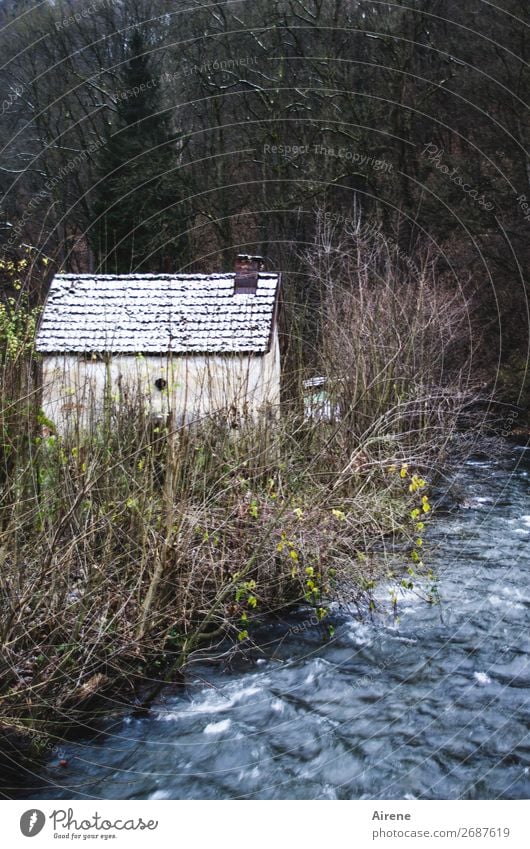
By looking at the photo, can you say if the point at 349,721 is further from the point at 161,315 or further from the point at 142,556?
the point at 161,315

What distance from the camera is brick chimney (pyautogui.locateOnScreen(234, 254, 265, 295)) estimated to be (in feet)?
58.7

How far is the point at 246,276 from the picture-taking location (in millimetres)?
17938

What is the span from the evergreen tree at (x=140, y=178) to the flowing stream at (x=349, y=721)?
1407 cm

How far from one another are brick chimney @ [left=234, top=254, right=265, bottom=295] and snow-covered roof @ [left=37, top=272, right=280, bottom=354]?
10 cm

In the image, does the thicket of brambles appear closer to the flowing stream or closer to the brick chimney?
the flowing stream

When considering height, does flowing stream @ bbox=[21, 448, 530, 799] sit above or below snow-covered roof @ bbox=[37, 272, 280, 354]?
below

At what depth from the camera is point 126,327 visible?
17344 millimetres

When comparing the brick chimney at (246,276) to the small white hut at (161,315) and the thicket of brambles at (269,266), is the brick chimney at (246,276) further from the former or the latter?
the thicket of brambles at (269,266)

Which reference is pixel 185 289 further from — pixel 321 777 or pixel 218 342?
pixel 321 777

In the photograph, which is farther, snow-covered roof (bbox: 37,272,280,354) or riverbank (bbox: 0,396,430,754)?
snow-covered roof (bbox: 37,272,280,354)

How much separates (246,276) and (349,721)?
12.0 metres

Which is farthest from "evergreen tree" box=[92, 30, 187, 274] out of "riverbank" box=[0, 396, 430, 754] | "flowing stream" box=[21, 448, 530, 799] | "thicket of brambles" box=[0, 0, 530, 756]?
"flowing stream" box=[21, 448, 530, 799]
